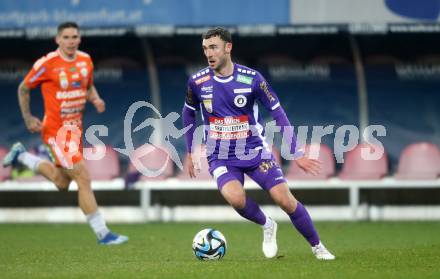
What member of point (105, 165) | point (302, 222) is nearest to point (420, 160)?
point (105, 165)

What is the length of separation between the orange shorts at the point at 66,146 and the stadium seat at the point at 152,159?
15.7 ft

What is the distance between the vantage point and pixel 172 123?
60.3 ft

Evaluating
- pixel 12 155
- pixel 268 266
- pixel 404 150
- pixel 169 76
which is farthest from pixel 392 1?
pixel 268 266

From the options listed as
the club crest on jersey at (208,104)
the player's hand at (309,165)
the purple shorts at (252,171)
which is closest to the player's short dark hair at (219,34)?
the club crest on jersey at (208,104)

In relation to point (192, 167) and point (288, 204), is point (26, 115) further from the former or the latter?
point (288, 204)

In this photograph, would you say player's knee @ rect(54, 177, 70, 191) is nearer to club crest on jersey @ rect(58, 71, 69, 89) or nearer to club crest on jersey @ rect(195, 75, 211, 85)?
club crest on jersey @ rect(58, 71, 69, 89)

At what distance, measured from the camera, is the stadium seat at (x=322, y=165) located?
17.2 meters

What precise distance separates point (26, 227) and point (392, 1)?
22.1 ft

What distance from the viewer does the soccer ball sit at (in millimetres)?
10297

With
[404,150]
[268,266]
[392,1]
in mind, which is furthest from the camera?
[404,150]

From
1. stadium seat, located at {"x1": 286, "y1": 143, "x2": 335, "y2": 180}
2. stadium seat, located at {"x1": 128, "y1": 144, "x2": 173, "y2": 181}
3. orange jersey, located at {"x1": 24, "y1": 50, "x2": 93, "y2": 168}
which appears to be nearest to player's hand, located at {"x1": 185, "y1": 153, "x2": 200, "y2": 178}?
orange jersey, located at {"x1": 24, "y1": 50, "x2": 93, "y2": 168}

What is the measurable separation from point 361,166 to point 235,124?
7633 millimetres

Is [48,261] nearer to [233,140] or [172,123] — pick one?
[233,140]

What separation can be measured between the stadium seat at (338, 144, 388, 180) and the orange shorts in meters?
5.87
